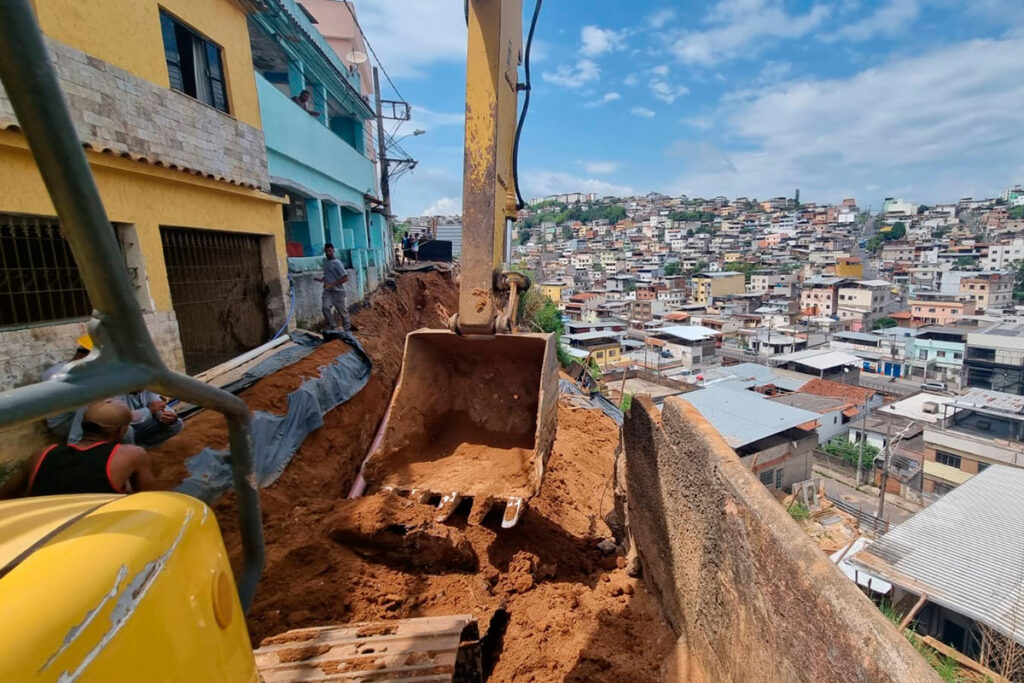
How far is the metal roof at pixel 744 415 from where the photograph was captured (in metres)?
Result: 17.1

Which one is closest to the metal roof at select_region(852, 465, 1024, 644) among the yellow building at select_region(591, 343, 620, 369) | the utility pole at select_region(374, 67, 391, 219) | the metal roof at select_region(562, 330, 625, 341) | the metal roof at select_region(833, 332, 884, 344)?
the utility pole at select_region(374, 67, 391, 219)

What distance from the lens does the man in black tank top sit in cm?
262

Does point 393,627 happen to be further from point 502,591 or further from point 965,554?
point 965,554

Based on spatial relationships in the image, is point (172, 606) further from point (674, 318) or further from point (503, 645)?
point (674, 318)

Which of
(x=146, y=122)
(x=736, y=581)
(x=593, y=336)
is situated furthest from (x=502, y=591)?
(x=593, y=336)

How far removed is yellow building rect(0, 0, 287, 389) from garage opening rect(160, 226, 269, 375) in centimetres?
2

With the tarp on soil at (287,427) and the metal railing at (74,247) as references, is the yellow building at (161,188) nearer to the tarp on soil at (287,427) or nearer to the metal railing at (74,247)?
the tarp on soil at (287,427)

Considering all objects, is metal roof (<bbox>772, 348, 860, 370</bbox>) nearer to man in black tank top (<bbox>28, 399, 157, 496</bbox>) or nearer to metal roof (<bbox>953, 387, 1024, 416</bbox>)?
metal roof (<bbox>953, 387, 1024, 416</bbox>)

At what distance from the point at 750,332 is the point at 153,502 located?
165 ft

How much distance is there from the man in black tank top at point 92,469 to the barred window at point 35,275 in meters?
2.66

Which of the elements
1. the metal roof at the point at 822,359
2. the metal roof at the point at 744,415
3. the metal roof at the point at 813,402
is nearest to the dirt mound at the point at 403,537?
the metal roof at the point at 744,415

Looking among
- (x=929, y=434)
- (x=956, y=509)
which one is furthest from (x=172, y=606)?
(x=929, y=434)

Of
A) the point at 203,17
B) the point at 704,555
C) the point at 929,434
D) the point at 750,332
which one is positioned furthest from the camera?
the point at 750,332

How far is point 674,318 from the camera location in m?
51.8
